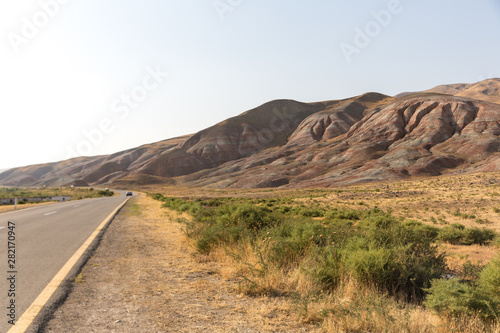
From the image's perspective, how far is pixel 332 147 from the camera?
10744cm

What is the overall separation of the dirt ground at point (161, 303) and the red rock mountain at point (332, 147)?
7550 cm

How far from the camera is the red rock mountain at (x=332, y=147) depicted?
81.2m

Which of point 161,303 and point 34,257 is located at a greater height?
point 34,257

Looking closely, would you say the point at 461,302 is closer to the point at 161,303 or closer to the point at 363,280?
the point at 363,280

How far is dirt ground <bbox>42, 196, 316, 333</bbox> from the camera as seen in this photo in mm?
3885

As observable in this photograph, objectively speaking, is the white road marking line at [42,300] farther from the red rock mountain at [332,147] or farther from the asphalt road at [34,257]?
the red rock mountain at [332,147]

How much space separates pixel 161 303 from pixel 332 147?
4239 inches

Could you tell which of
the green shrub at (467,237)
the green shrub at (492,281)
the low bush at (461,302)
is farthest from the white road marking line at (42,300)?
the green shrub at (467,237)

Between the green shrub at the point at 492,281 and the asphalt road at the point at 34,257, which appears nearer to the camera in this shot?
the asphalt road at the point at 34,257

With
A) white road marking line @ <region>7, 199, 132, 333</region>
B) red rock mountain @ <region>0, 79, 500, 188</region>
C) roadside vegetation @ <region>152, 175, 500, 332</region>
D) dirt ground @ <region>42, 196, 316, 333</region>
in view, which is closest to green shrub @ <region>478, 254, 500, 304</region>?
roadside vegetation @ <region>152, 175, 500, 332</region>

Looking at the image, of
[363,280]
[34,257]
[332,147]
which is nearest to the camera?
[363,280]

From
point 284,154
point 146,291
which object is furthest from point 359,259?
point 284,154

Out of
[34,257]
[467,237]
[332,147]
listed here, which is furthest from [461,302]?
[332,147]

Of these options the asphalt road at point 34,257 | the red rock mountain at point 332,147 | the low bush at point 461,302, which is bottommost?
the low bush at point 461,302
